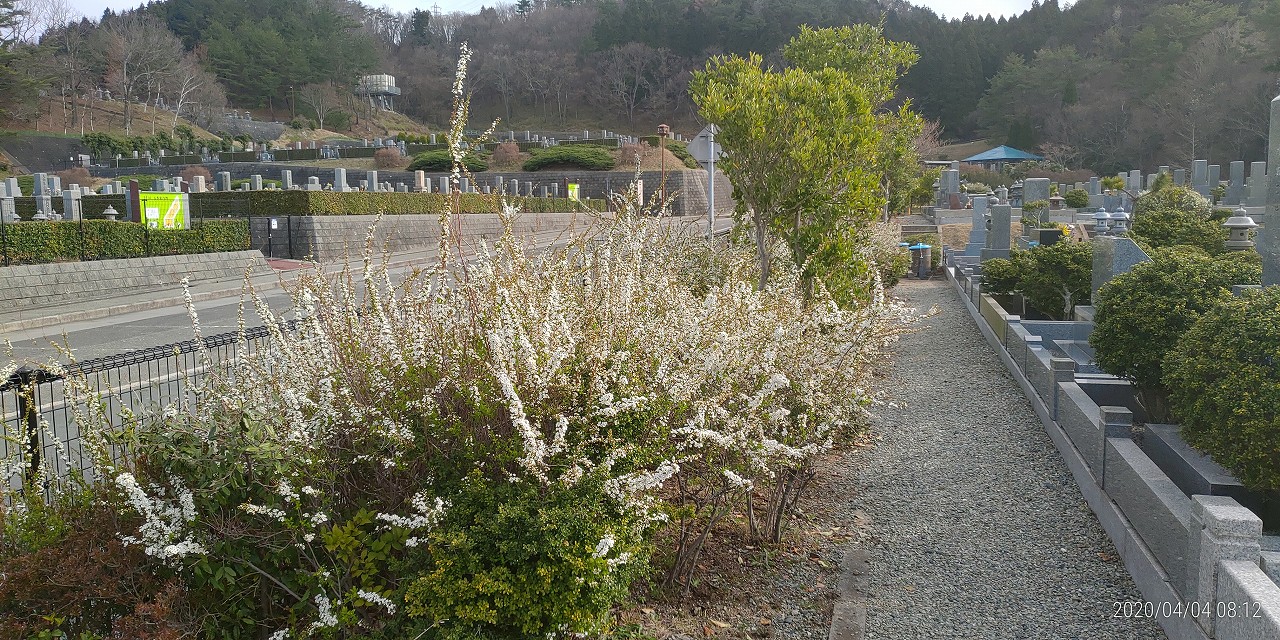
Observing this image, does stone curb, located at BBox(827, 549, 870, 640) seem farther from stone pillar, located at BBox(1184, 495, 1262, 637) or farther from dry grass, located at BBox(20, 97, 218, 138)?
dry grass, located at BBox(20, 97, 218, 138)

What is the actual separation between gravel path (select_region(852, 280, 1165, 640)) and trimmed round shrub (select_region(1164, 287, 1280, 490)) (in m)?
0.81

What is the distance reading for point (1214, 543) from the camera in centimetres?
340

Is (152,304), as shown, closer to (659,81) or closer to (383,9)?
(659,81)

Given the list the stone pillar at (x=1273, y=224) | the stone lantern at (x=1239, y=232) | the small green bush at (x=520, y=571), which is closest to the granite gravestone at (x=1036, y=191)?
the stone lantern at (x=1239, y=232)

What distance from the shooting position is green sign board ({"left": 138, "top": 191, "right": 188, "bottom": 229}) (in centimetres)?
1856

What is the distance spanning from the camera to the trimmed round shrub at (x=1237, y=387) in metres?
4.18

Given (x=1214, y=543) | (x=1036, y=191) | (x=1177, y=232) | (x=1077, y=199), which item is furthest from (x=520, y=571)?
(x=1077, y=199)

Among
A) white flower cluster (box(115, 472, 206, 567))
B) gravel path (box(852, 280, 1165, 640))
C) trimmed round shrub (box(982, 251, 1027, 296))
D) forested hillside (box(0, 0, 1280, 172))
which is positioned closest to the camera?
white flower cluster (box(115, 472, 206, 567))

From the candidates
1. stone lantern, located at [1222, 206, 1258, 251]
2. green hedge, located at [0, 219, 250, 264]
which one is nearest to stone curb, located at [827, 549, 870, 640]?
stone lantern, located at [1222, 206, 1258, 251]

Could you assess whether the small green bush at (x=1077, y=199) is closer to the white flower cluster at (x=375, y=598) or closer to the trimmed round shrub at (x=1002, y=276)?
the trimmed round shrub at (x=1002, y=276)

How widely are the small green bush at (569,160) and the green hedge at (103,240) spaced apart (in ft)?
89.3

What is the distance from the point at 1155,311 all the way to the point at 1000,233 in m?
10.7

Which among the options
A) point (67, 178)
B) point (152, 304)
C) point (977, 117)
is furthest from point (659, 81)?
point (152, 304)

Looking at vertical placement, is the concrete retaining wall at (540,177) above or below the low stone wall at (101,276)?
above
